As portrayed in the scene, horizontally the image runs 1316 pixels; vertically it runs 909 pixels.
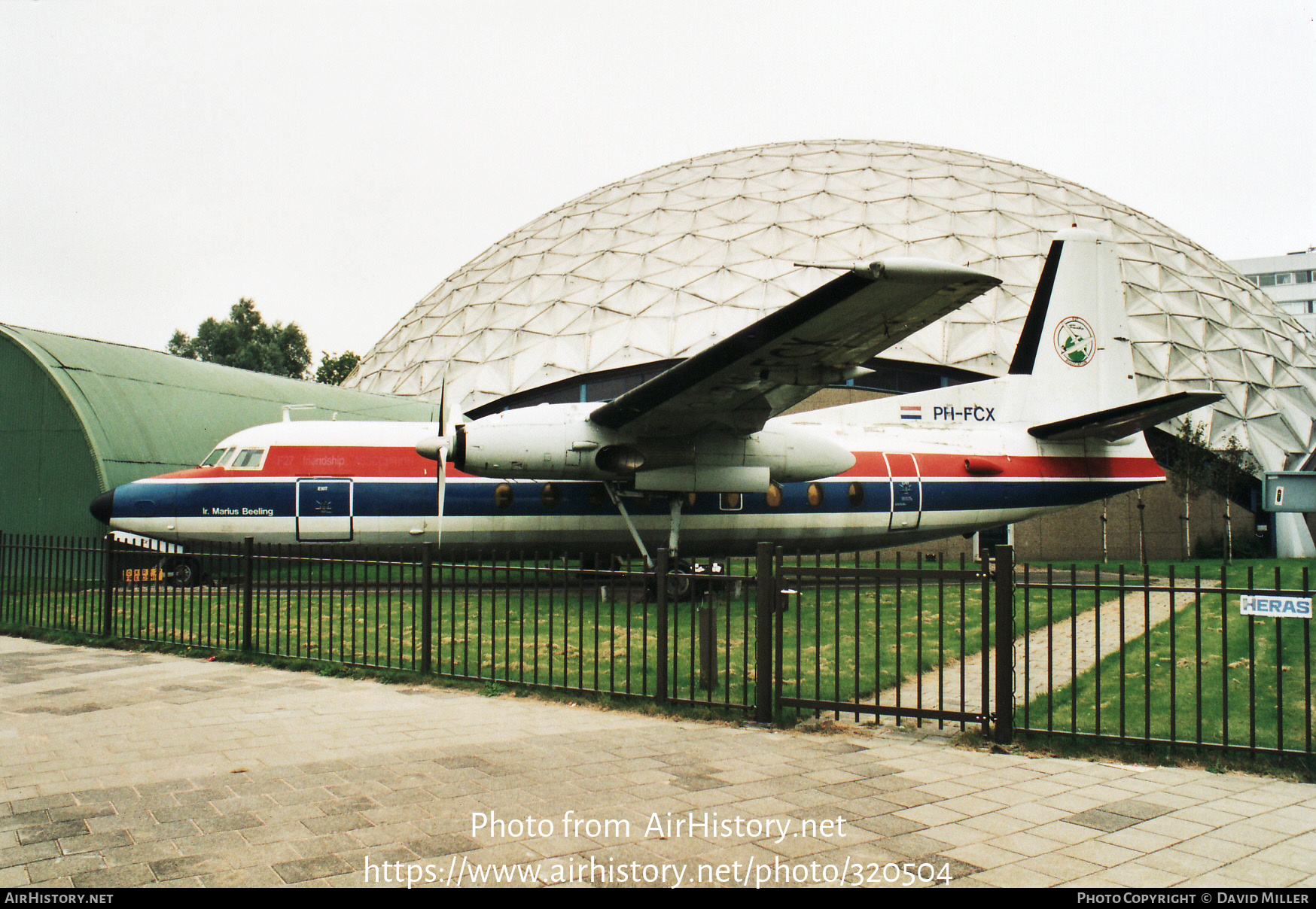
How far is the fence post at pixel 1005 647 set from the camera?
23.1ft

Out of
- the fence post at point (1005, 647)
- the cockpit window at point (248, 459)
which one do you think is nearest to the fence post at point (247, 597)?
the cockpit window at point (248, 459)

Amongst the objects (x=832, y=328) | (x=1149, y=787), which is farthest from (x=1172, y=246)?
(x=1149, y=787)

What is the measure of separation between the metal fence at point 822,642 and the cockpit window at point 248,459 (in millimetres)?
2103

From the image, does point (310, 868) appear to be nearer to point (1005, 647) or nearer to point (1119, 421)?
point (1005, 647)

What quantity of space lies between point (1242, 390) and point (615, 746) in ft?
121

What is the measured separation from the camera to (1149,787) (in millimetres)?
5902

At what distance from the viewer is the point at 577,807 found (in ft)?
17.5

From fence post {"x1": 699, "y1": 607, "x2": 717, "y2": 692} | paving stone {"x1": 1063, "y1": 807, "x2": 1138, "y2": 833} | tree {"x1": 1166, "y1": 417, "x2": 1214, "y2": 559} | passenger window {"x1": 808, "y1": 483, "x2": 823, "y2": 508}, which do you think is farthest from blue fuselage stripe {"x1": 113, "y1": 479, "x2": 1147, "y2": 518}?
tree {"x1": 1166, "y1": 417, "x2": 1214, "y2": 559}

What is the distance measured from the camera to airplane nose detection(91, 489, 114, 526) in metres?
16.7

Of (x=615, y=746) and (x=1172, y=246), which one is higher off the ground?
(x=1172, y=246)

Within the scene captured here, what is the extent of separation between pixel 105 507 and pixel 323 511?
174 inches

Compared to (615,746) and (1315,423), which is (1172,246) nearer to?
(1315,423)

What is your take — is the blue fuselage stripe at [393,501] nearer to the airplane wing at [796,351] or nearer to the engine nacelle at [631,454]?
the engine nacelle at [631,454]

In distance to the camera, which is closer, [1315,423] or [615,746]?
[615,746]
